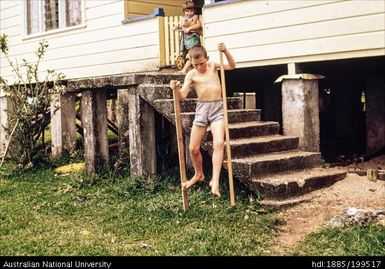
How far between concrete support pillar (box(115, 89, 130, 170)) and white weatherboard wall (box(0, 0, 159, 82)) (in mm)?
907

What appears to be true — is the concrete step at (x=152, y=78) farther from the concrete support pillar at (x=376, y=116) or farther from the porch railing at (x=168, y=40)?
the concrete support pillar at (x=376, y=116)

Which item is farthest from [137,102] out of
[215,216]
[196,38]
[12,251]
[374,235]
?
[374,235]

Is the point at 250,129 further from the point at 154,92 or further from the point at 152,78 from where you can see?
the point at 152,78

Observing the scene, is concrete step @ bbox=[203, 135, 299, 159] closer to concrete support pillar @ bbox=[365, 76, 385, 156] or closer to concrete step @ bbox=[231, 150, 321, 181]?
concrete step @ bbox=[231, 150, 321, 181]

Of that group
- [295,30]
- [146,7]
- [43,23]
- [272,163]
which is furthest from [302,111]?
[43,23]

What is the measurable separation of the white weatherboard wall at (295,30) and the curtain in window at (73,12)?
3.54 meters

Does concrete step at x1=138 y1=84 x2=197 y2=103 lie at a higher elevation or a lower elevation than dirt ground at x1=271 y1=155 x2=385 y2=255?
higher

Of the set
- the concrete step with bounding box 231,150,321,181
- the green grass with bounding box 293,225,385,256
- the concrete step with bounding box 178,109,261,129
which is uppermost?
the concrete step with bounding box 178,109,261,129

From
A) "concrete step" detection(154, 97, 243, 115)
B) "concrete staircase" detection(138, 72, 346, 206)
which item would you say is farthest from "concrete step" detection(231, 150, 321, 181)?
"concrete step" detection(154, 97, 243, 115)

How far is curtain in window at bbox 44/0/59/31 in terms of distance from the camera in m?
11.7

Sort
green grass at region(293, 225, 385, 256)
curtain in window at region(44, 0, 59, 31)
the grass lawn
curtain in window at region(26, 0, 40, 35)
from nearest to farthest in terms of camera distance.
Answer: green grass at region(293, 225, 385, 256), the grass lawn, curtain in window at region(44, 0, 59, 31), curtain in window at region(26, 0, 40, 35)

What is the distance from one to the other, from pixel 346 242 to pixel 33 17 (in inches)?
382

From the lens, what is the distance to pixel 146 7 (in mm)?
10469

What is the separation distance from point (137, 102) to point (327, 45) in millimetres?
3030
